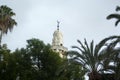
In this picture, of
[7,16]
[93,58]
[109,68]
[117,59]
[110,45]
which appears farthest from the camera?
[7,16]

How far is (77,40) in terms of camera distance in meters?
45.8

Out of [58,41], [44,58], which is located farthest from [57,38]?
[44,58]

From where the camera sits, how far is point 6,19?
54406 millimetres

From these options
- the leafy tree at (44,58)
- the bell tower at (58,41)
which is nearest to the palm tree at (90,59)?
the leafy tree at (44,58)

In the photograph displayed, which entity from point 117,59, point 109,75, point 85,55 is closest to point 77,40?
point 85,55

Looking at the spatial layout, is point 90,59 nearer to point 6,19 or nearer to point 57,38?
point 6,19

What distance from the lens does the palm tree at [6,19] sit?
53.7 metres

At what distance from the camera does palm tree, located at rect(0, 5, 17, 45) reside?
53688 millimetres

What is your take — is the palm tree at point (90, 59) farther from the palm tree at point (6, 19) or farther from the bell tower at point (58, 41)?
the bell tower at point (58, 41)

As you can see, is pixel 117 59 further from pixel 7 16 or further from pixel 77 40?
pixel 7 16

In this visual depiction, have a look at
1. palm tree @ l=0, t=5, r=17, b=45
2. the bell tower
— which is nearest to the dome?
the bell tower

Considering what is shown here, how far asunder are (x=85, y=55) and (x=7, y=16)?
52.8 ft

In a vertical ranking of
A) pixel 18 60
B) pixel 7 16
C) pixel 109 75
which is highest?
pixel 7 16

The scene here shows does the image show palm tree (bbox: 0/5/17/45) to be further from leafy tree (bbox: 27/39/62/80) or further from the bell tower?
the bell tower
